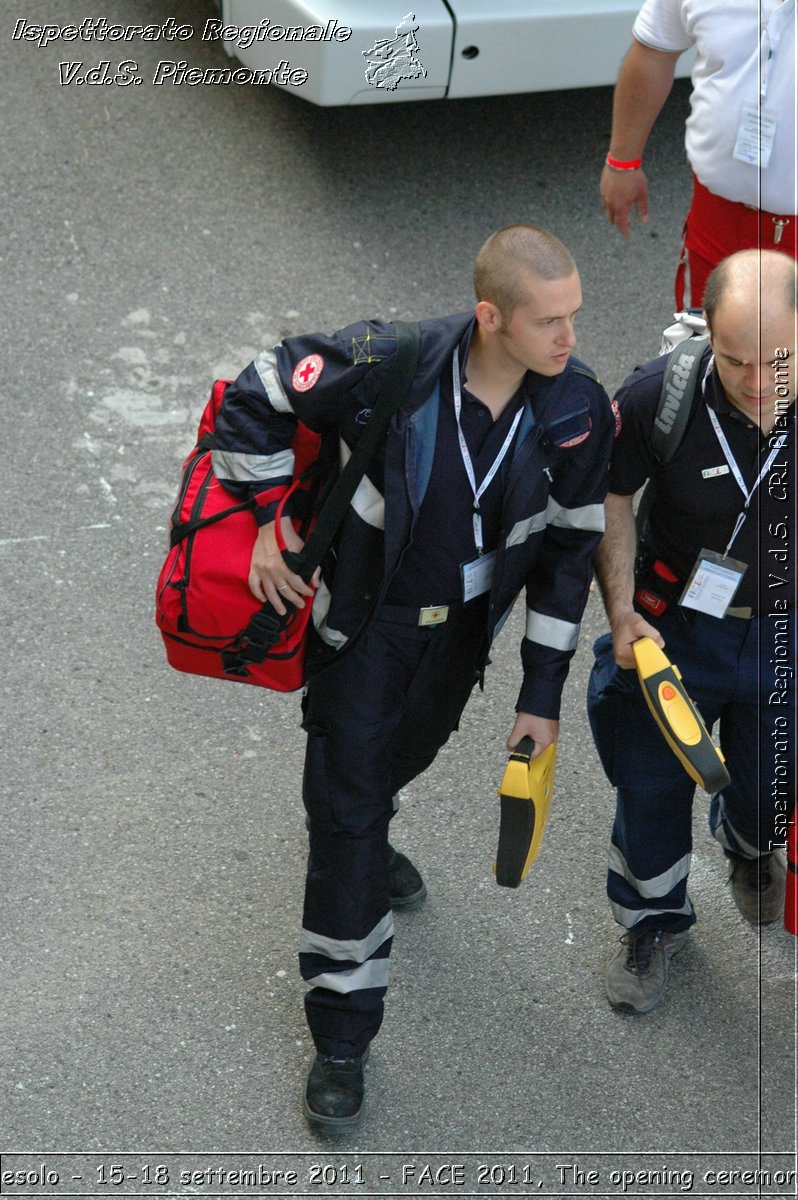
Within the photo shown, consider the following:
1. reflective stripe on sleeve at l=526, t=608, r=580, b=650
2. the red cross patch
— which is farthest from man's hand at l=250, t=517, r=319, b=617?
reflective stripe on sleeve at l=526, t=608, r=580, b=650

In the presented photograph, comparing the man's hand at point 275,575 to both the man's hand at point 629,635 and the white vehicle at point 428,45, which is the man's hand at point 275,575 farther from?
the white vehicle at point 428,45

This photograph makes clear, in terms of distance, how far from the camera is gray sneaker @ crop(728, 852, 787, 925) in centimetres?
371

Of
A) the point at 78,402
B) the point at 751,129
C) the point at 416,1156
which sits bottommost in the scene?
the point at 416,1156

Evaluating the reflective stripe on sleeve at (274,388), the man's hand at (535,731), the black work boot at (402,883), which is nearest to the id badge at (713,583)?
the man's hand at (535,731)

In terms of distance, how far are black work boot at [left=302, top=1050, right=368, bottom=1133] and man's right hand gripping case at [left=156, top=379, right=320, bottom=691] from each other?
89cm

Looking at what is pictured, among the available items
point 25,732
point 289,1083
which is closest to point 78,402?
point 25,732

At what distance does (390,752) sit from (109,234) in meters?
3.08

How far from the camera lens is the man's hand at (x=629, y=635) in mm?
3033

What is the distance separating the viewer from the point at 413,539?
2877 mm

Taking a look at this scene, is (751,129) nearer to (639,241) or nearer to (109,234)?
(639,241)

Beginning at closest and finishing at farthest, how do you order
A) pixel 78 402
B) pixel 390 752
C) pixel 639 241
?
pixel 390 752 → pixel 78 402 → pixel 639 241

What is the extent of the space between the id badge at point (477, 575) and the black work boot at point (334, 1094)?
1.09 m

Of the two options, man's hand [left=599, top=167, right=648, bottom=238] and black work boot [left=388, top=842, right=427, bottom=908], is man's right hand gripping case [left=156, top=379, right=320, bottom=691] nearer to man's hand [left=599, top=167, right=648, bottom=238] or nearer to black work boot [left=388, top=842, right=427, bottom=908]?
black work boot [left=388, top=842, right=427, bottom=908]

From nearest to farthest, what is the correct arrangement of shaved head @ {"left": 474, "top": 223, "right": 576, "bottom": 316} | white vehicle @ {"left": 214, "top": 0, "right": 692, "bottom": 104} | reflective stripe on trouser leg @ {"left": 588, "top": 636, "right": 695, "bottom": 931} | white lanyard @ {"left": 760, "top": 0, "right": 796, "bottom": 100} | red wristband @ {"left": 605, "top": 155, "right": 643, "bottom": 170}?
1. shaved head @ {"left": 474, "top": 223, "right": 576, "bottom": 316}
2. reflective stripe on trouser leg @ {"left": 588, "top": 636, "right": 695, "bottom": 931}
3. white lanyard @ {"left": 760, "top": 0, "right": 796, "bottom": 100}
4. red wristband @ {"left": 605, "top": 155, "right": 643, "bottom": 170}
5. white vehicle @ {"left": 214, "top": 0, "right": 692, "bottom": 104}
